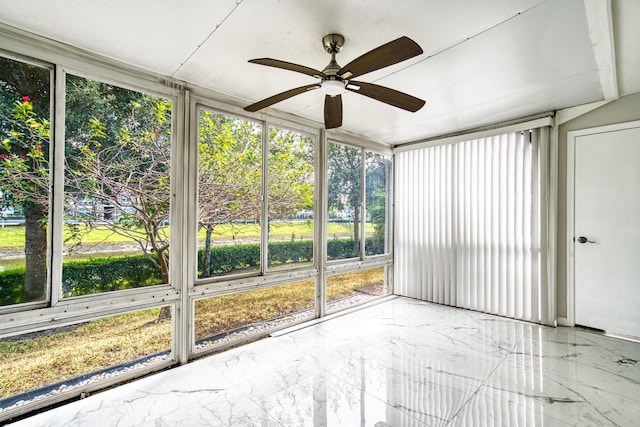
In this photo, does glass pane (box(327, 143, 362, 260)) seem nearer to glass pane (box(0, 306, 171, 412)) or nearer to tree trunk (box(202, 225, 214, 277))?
tree trunk (box(202, 225, 214, 277))

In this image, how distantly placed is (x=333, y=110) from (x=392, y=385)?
87.1 inches

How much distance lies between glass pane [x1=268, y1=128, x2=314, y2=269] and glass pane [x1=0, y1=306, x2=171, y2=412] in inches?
52.2

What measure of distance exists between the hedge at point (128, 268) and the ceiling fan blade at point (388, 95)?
6.50ft

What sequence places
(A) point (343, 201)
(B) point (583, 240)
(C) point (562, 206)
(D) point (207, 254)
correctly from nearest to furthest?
(D) point (207, 254), (B) point (583, 240), (C) point (562, 206), (A) point (343, 201)

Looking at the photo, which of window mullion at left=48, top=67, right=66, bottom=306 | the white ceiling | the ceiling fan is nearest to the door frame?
the white ceiling

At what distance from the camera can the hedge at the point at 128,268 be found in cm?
196

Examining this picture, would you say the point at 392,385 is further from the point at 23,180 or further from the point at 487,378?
the point at 23,180

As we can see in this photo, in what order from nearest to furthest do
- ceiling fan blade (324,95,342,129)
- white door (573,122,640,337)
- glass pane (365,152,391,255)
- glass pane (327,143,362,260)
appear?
ceiling fan blade (324,95,342,129), white door (573,122,640,337), glass pane (327,143,362,260), glass pane (365,152,391,255)

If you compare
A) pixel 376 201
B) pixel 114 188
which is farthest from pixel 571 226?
pixel 114 188

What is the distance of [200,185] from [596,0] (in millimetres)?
3113

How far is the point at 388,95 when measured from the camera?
1.99 meters

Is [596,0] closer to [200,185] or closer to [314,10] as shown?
[314,10]

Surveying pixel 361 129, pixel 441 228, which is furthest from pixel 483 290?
pixel 361 129

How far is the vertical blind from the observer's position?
11.6 ft
